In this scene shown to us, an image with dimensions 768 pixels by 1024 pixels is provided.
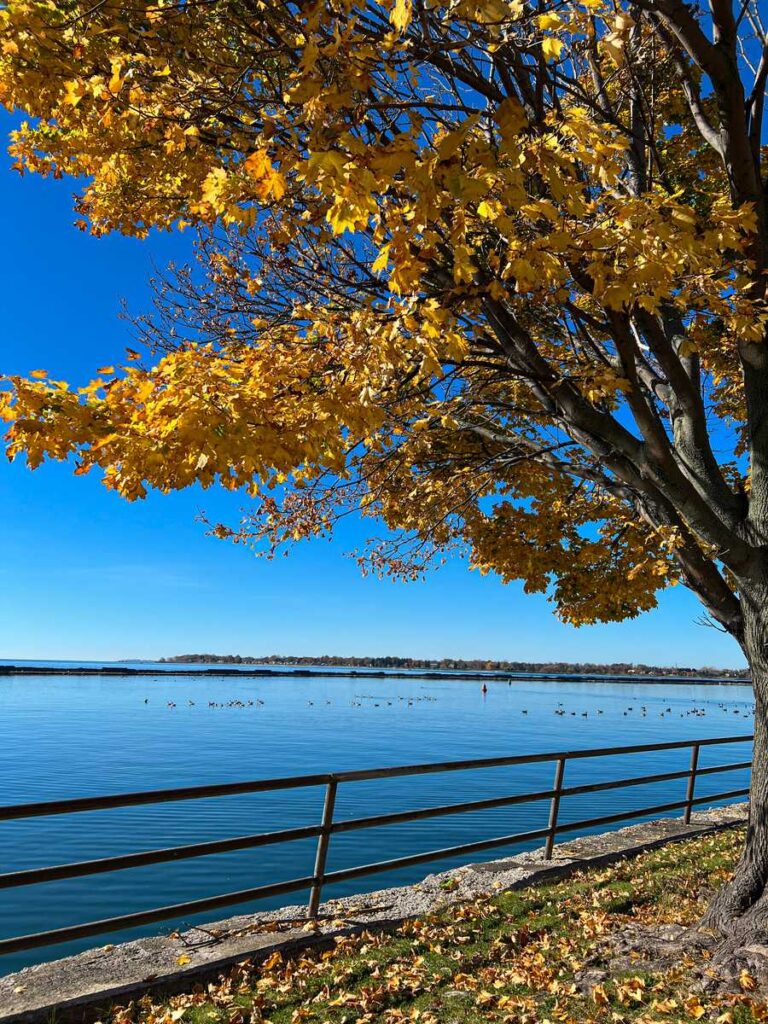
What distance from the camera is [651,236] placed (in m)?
4.52

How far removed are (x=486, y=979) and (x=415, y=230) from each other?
5.31 meters

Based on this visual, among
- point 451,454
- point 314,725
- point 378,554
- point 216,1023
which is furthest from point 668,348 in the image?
point 314,725

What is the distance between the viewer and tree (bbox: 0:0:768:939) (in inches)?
152

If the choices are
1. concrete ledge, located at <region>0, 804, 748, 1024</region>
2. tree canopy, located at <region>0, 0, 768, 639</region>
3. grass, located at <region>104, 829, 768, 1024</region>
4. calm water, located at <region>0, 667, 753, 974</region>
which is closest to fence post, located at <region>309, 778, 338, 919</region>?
concrete ledge, located at <region>0, 804, 748, 1024</region>

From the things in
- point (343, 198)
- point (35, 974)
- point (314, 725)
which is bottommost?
point (314, 725)

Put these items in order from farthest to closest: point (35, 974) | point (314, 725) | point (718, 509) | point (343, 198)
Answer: point (314, 725)
point (718, 509)
point (35, 974)
point (343, 198)

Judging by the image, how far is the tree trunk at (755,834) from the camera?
5.99 m

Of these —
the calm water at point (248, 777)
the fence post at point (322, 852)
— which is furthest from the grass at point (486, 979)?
the calm water at point (248, 777)

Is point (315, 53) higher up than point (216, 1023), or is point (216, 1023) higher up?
point (315, 53)

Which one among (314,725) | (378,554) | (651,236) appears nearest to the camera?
(651,236)

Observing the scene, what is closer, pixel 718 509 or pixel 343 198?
pixel 343 198

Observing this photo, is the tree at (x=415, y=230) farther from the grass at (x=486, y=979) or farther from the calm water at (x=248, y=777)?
the calm water at (x=248, y=777)

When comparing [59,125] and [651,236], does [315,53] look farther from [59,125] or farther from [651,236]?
[59,125]

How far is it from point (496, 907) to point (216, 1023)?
3.24m
